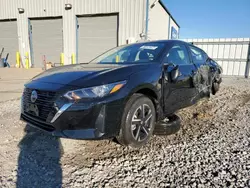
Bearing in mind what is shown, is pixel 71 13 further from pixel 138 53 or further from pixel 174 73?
pixel 174 73

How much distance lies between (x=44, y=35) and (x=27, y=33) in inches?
57.4

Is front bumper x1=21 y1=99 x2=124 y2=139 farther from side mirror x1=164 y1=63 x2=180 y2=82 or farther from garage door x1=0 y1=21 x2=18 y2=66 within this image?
garage door x1=0 y1=21 x2=18 y2=66

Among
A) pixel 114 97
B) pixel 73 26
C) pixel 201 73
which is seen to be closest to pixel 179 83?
pixel 201 73

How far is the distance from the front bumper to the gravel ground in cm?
42

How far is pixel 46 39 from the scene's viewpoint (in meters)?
14.6

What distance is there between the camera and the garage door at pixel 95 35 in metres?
12.6

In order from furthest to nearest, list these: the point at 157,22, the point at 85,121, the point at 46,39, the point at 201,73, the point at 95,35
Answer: the point at 46,39 → the point at 157,22 → the point at 95,35 → the point at 201,73 → the point at 85,121

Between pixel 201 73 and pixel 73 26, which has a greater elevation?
pixel 73 26

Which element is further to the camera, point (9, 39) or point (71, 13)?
point (9, 39)

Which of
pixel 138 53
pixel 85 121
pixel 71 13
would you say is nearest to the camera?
pixel 85 121

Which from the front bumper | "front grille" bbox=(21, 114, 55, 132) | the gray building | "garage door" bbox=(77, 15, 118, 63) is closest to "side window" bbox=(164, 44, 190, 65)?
the front bumper

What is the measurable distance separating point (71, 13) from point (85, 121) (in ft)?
41.9

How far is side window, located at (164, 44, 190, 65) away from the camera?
3273 mm

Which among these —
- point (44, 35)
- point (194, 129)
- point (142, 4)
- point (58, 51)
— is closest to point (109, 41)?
point (142, 4)
